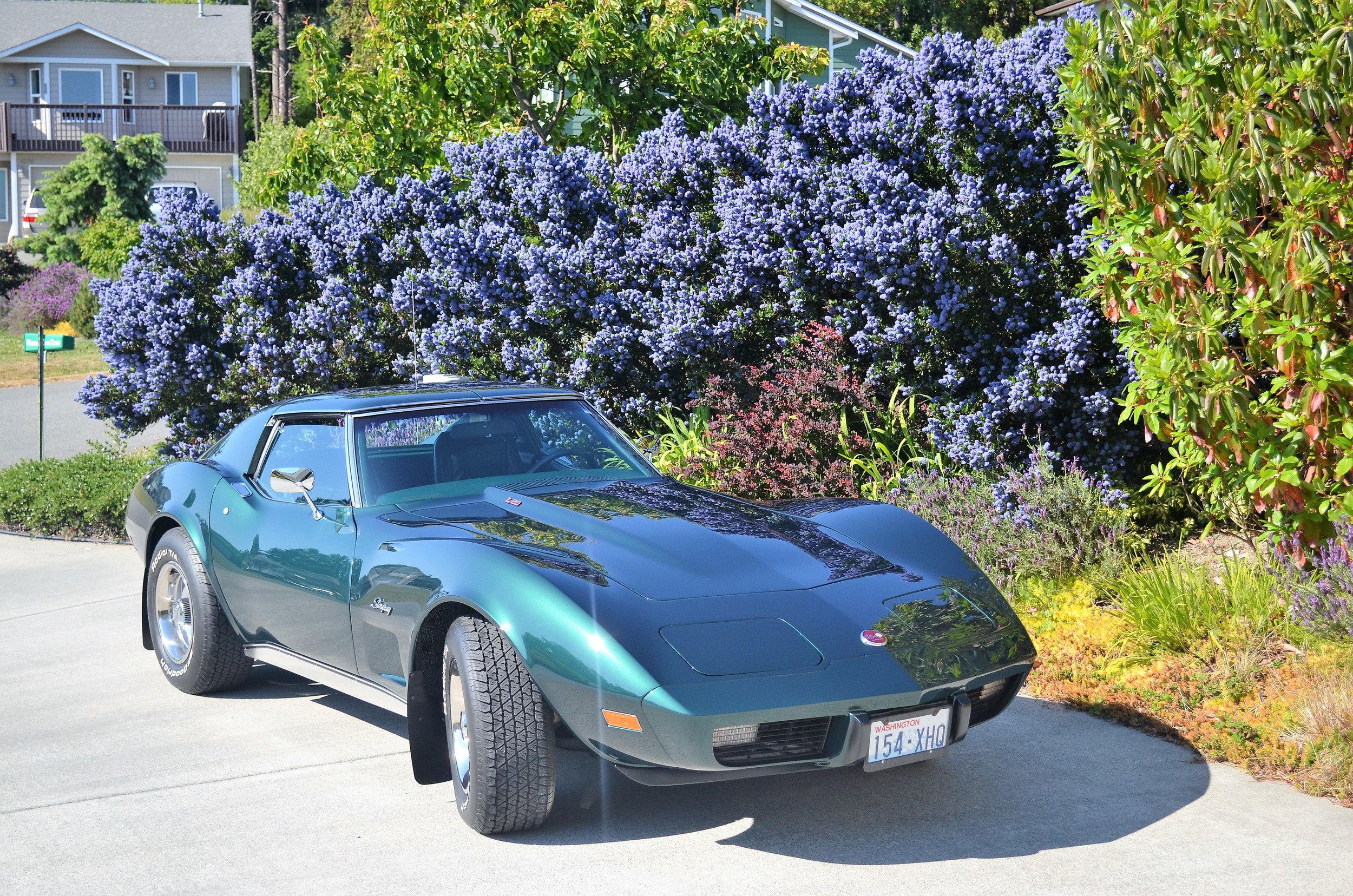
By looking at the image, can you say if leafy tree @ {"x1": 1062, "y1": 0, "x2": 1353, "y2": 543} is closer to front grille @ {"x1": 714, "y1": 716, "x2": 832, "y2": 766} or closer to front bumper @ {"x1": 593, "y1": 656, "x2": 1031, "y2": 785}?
front bumper @ {"x1": 593, "y1": 656, "x2": 1031, "y2": 785}

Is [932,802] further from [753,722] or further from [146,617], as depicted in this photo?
[146,617]

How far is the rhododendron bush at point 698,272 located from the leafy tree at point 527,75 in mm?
1160

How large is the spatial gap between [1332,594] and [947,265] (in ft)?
10.9

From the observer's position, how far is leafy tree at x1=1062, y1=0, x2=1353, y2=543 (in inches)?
224

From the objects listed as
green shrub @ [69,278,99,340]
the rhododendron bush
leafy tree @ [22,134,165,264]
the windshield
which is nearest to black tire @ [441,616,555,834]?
the windshield

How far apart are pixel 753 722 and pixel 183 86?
153 ft

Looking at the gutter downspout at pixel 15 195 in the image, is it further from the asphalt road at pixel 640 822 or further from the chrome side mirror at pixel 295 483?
the chrome side mirror at pixel 295 483

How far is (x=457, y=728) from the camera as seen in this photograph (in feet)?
14.9

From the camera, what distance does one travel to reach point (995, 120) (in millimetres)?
8258

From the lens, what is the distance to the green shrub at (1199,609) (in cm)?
594

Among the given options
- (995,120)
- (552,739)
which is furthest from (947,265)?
(552,739)

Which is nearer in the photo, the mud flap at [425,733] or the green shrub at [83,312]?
the mud flap at [425,733]

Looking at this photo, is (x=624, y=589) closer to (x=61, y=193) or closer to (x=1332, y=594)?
(x=1332, y=594)

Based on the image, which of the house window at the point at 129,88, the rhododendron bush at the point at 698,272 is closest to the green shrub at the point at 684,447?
the rhododendron bush at the point at 698,272
